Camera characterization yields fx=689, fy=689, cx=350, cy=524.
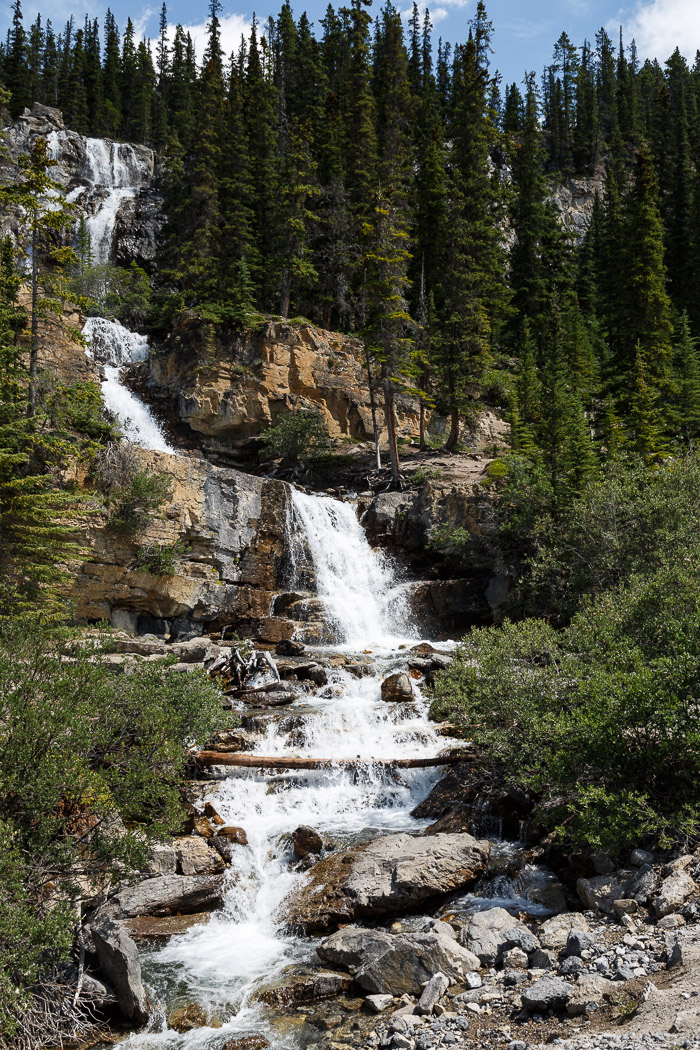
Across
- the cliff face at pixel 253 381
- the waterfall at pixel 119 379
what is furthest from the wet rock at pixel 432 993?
the cliff face at pixel 253 381

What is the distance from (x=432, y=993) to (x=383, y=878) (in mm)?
2938

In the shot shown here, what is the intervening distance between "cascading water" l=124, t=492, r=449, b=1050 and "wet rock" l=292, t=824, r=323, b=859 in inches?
9.9

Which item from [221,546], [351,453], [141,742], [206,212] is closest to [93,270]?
[206,212]

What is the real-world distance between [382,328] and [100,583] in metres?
16.8

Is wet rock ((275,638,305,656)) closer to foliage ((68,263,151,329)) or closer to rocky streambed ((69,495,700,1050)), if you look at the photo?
rocky streambed ((69,495,700,1050))

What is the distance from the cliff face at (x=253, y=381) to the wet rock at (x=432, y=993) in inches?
1193

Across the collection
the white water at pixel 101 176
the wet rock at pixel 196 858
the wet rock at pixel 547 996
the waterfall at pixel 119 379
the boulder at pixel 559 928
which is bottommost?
the wet rock at pixel 196 858

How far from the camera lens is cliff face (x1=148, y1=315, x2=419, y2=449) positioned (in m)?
35.3

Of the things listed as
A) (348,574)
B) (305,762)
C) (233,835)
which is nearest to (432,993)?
(233,835)

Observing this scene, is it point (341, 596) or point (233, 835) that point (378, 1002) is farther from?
point (341, 596)

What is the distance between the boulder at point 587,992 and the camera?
666 cm

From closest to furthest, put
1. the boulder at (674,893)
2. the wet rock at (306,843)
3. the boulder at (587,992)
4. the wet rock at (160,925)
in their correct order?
1. the boulder at (587,992)
2. the boulder at (674,893)
3. the wet rock at (160,925)
4. the wet rock at (306,843)

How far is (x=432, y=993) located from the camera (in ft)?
24.8

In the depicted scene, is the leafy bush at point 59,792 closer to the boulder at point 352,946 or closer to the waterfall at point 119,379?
the boulder at point 352,946
